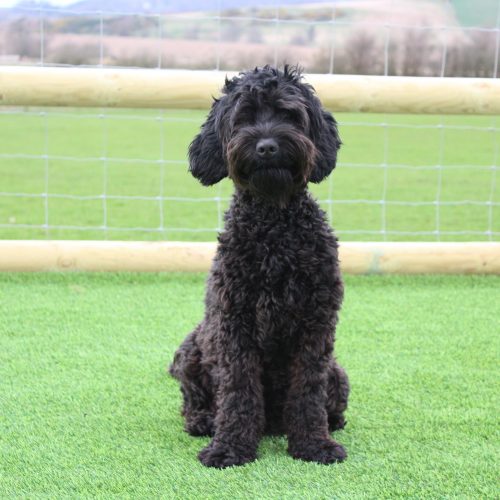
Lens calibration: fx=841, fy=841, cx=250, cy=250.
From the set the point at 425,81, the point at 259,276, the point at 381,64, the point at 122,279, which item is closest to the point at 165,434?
the point at 259,276

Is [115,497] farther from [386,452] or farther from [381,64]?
[381,64]

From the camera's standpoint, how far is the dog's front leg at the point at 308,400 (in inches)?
115

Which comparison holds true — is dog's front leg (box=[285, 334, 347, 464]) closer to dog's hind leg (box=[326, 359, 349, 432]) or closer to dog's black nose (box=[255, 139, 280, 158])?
dog's hind leg (box=[326, 359, 349, 432])

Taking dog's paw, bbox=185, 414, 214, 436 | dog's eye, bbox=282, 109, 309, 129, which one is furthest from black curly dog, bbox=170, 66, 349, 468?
dog's paw, bbox=185, 414, 214, 436

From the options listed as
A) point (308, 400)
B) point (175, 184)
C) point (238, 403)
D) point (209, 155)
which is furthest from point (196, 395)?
point (175, 184)

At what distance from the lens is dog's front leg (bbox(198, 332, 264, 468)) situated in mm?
2910

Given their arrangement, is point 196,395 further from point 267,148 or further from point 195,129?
point 195,129

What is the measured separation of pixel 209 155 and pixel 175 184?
22.6ft

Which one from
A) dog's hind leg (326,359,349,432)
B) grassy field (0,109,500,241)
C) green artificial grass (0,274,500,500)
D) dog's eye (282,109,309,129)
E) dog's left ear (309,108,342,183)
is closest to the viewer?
green artificial grass (0,274,500,500)

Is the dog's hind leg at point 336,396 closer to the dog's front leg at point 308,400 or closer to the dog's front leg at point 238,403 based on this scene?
the dog's front leg at point 308,400

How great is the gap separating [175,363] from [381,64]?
299 inches

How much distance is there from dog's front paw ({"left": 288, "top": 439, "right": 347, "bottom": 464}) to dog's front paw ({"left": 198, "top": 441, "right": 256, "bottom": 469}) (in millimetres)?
167

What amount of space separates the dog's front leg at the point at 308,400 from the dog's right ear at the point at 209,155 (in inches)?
26.2

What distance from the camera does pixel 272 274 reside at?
2908 millimetres
